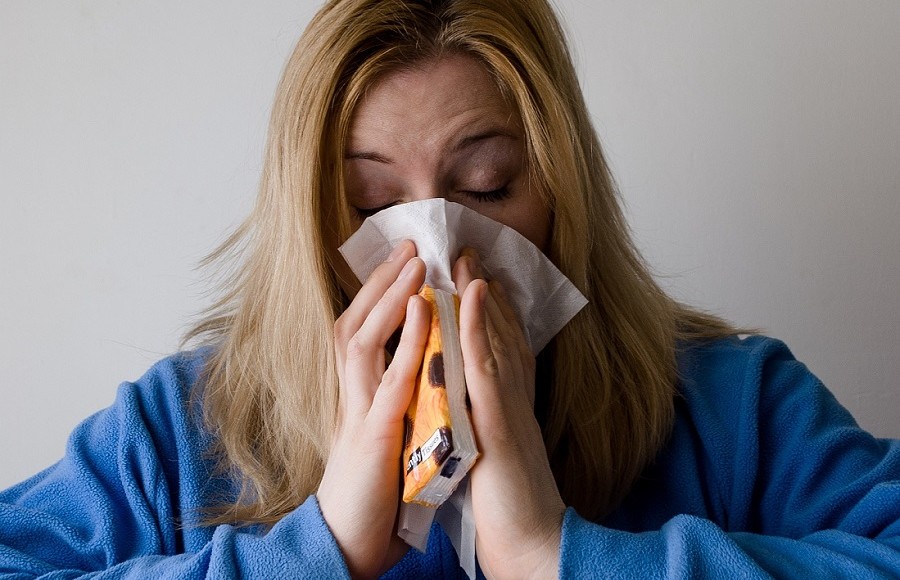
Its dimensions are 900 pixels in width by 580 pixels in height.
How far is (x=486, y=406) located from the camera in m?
0.96

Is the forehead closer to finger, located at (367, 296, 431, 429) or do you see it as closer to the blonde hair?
the blonde hair

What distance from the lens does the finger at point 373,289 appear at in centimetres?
103

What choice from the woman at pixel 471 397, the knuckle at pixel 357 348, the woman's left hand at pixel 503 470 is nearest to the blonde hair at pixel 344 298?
the woman at pixel 471 397

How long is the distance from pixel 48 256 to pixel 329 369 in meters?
0.66

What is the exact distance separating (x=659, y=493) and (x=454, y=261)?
43cm

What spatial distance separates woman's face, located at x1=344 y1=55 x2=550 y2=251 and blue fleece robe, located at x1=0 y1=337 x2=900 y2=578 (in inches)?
13.4

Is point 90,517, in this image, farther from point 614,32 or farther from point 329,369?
point 614,32

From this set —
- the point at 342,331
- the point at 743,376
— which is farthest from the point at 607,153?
the point at 342,331

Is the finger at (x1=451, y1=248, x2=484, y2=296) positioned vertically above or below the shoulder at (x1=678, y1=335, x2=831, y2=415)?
above

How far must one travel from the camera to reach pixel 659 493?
1252mm

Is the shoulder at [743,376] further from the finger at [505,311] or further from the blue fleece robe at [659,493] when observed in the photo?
the finger at [505,311]

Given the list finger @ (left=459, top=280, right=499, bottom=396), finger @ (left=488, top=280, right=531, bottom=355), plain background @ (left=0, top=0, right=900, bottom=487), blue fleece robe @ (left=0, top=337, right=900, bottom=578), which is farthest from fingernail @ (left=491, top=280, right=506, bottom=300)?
plain background @ (left=0, top=0, right=900, bottom=487)

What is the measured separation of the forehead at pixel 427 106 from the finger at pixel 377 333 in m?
0.15

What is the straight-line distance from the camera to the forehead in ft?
3.53
